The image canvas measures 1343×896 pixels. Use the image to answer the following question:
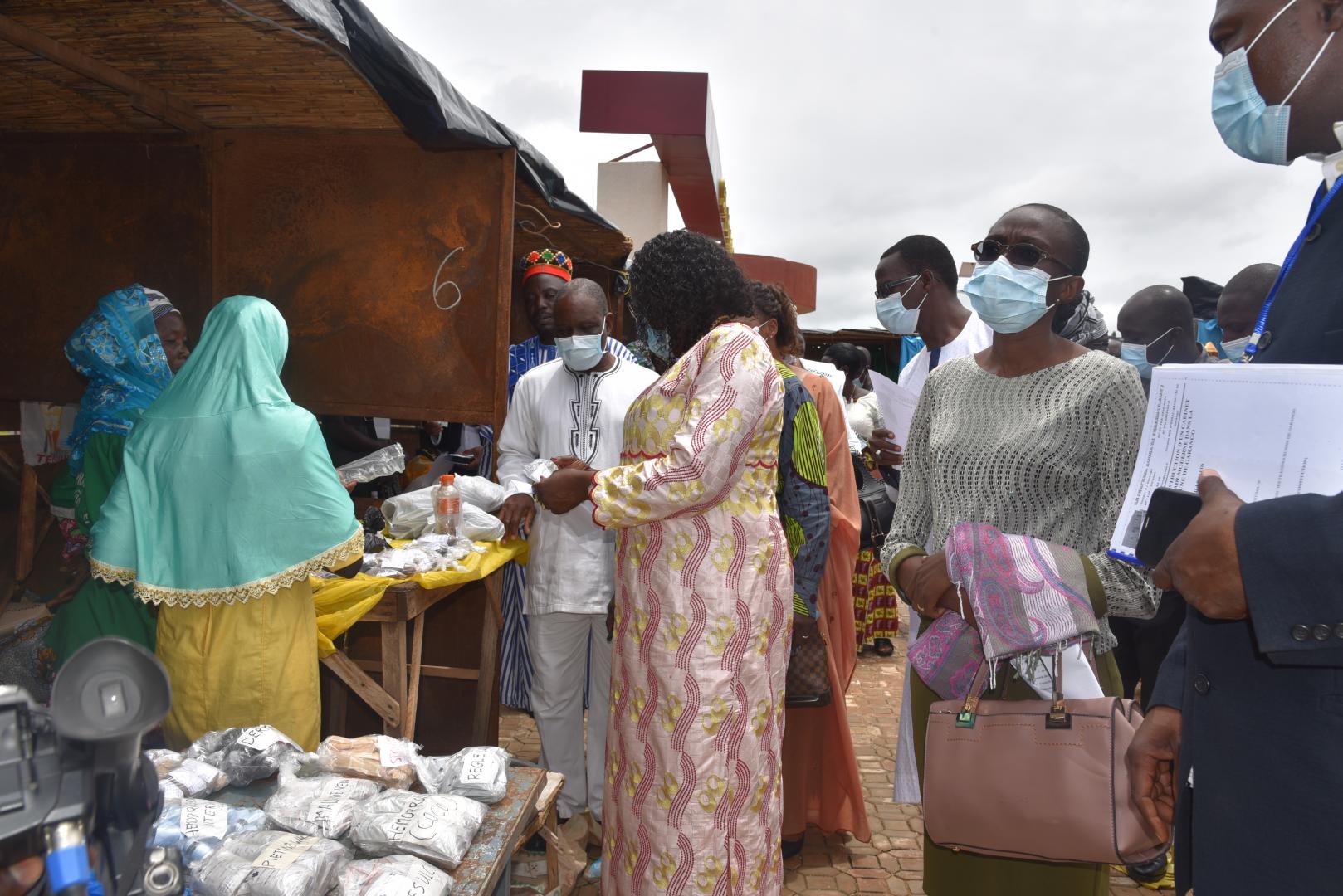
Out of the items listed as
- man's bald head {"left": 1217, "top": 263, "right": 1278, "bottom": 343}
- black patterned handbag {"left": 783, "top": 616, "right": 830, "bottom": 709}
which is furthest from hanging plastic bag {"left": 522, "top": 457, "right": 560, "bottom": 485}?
man's bald head {"left": 1217, "top": 263, "right": 1278, "bottom": 343}

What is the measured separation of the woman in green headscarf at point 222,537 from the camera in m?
2.42

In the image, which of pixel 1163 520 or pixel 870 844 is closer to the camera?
pixel 1163 520

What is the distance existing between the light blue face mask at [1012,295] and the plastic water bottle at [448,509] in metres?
2.18

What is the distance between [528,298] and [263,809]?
3.41 metres

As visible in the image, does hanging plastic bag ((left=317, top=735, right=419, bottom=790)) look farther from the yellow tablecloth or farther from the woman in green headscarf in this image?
the yellow tablecloth

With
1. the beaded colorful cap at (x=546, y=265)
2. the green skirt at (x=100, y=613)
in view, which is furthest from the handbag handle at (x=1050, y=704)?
the beaded colorful cap at (x=546, y=265)

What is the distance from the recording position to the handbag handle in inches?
67.9

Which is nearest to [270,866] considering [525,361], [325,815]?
[325,815]

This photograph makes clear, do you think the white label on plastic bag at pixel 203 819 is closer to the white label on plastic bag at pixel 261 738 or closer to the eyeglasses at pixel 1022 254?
the white label on plastic bag at pixel 261 738

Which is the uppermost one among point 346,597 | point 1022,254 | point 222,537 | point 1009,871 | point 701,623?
point 1022,254

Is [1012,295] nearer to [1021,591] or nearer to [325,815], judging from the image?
[1021,591]

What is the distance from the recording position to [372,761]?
2037 mm

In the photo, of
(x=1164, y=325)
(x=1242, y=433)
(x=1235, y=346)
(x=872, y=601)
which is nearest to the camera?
(x=1242, y=433)

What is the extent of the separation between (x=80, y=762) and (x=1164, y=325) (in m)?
4.55
